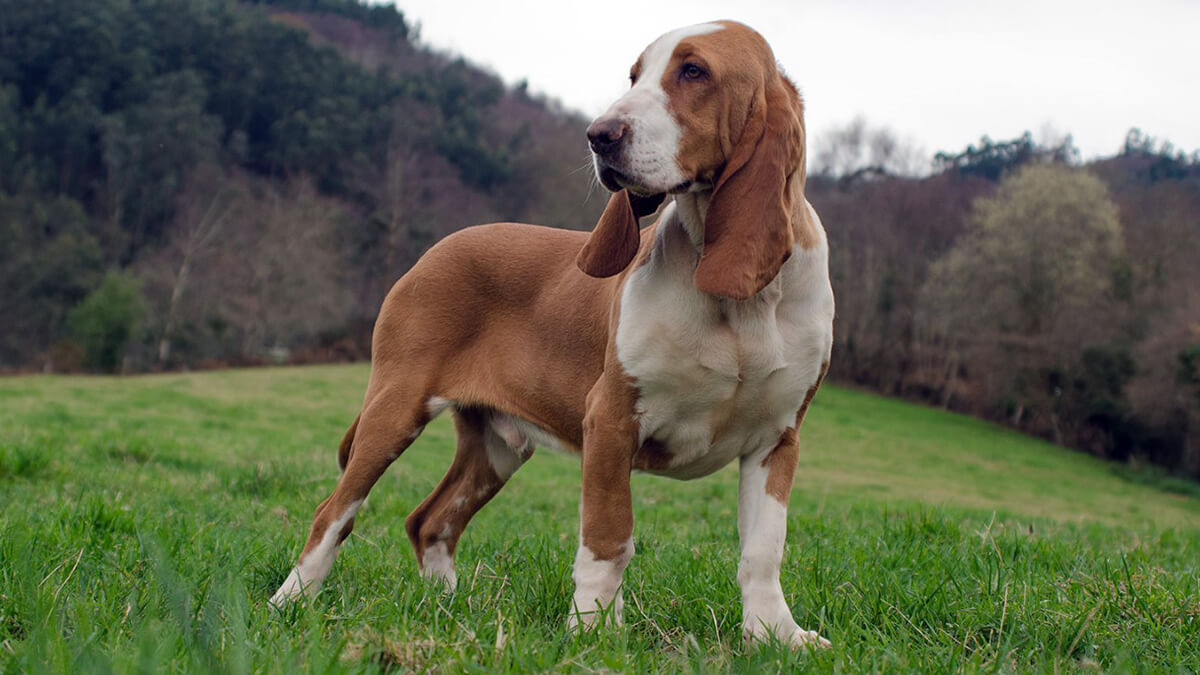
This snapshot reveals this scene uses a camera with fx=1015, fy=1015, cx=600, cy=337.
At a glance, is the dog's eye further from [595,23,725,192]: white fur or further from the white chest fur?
the white chest fur

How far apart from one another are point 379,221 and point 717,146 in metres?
53.1

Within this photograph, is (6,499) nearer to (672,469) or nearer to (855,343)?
(672,469)

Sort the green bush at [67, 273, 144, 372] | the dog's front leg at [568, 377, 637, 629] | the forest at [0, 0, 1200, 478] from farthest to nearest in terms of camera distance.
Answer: the forest at [0, 0, 1200, 478]
the green bush at [67, 273, 144, 372]
the dog's front leg at [568, 377, 637, 629]

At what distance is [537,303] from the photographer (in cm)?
436

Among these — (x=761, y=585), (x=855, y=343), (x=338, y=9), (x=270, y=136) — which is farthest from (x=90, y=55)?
(x=761, y=585)

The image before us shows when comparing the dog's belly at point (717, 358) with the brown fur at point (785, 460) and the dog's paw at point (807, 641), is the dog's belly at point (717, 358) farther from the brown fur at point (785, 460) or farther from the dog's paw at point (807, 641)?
the dog's paw at point (807, 641)

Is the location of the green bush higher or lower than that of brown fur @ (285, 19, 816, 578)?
lower

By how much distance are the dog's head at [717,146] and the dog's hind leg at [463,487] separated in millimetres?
1758

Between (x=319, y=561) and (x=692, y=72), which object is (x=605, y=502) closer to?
(x=319, y=561)

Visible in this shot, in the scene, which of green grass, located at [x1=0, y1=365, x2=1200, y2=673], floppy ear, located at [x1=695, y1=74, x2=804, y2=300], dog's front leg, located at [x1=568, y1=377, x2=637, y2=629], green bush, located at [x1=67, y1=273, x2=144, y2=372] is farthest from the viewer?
green bush, located at [x1=67, y1=273, x2=144, y2=372]

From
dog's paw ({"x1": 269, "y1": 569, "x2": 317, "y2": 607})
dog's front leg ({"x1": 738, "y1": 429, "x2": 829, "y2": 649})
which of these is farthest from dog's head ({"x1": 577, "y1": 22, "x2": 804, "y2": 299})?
dog's paw ({"x1": 269, "y1": 569, "x2": 317, "y2": 607})

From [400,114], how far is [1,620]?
211ft

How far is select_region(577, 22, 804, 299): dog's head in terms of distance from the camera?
120 inches

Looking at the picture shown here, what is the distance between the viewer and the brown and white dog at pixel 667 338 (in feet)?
10.2
